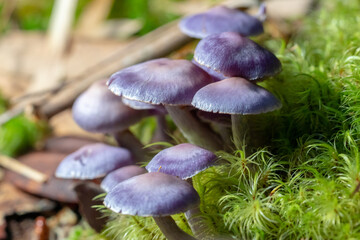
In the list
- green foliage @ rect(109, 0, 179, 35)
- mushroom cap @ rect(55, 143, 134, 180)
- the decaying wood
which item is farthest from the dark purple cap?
green foliage @ rect(109, 0, 179, 35)

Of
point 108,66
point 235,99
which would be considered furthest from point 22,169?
point 235,99

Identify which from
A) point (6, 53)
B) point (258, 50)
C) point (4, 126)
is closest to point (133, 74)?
point (258, 50)

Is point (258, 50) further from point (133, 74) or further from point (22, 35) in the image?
point (22, 35)

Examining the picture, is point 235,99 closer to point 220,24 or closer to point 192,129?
point 192,129

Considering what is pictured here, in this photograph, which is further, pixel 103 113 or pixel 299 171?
pixel 103 113

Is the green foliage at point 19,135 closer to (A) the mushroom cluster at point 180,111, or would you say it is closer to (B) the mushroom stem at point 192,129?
(A) the mushroom cluster at point 180,111
